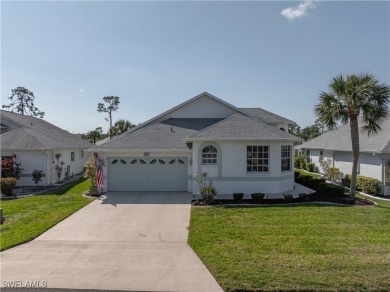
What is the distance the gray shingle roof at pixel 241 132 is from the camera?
15.3 m

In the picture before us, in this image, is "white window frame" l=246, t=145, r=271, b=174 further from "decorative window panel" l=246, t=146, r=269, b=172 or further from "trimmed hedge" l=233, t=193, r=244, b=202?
"trimmed hedge" l=233, t=193, r=244, b=202

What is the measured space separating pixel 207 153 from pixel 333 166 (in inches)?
596

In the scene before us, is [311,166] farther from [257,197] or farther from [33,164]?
[33,164]

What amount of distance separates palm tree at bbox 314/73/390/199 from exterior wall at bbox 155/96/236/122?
28.6ft

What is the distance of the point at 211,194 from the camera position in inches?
546

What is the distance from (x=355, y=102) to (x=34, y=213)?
1660 cm

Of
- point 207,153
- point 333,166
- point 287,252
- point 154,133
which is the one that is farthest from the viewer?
point 333,166

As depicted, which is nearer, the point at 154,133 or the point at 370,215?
the point at 370,215

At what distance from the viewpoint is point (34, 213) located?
12.2 metres

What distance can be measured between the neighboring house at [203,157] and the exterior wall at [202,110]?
1481 millimetres

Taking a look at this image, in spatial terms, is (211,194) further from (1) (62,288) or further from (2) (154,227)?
(1) (62,288)

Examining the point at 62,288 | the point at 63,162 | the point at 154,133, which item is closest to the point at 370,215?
the point at 62,288

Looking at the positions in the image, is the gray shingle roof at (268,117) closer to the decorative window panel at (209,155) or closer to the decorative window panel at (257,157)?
the decorative window panel at (257,157)

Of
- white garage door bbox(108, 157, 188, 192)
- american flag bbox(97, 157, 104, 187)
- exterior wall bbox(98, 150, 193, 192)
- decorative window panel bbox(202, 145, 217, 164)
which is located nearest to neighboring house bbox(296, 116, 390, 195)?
decorative window panel bbox(202, 145, 217, 164)
